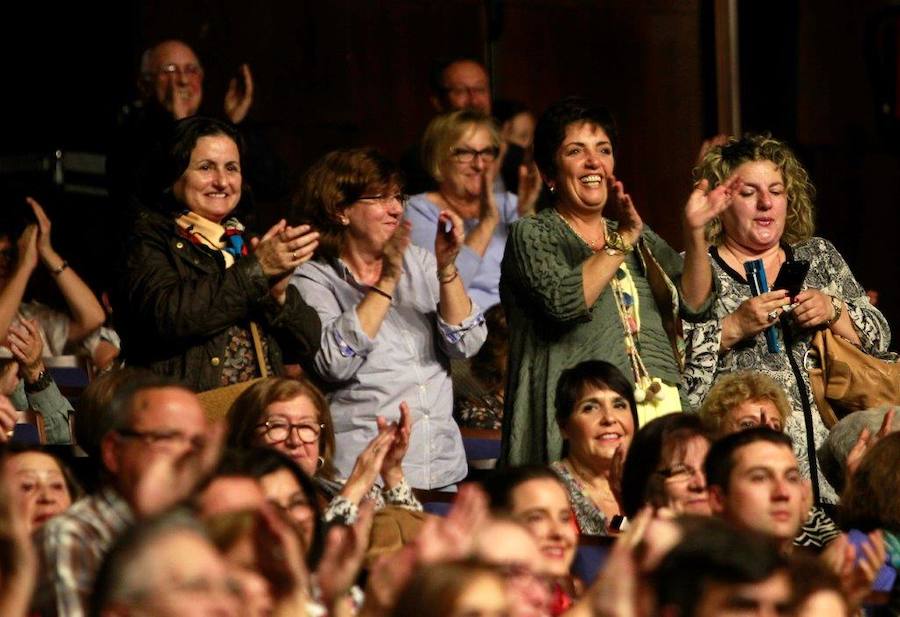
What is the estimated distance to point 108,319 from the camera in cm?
629

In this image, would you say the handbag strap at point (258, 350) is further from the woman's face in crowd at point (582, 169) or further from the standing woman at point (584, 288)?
the woman's face in crowd at point (582, 169)

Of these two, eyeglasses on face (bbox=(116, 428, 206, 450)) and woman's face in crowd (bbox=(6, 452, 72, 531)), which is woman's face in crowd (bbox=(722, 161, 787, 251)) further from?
eyeglasses on face (bbox=(116, 428, 206, 450))

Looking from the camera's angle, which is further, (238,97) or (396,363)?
(238,97)

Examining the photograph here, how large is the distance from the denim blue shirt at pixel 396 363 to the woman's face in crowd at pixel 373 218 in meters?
0.10

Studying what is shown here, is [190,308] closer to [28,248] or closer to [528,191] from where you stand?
[28,248]

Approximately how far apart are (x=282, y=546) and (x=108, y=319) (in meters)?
3.49

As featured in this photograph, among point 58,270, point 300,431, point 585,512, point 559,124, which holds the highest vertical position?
point 559,124

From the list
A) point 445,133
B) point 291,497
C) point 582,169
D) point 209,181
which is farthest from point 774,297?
point 291,497

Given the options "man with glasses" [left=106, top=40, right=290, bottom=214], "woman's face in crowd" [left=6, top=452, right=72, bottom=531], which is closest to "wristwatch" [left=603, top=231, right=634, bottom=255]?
"man with glasses" [left=106, top=40, right=290, bottom=214]

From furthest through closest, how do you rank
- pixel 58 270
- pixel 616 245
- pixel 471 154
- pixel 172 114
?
1. pixel 172 114
2. pixel 471 154
3. pixel 58 270
4. pixel 616 245

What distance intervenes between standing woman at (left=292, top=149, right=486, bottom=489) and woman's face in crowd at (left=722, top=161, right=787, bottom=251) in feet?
2.45

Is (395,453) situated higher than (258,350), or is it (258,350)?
(258,350)

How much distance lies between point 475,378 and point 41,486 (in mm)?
2203

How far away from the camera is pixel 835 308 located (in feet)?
16.8
